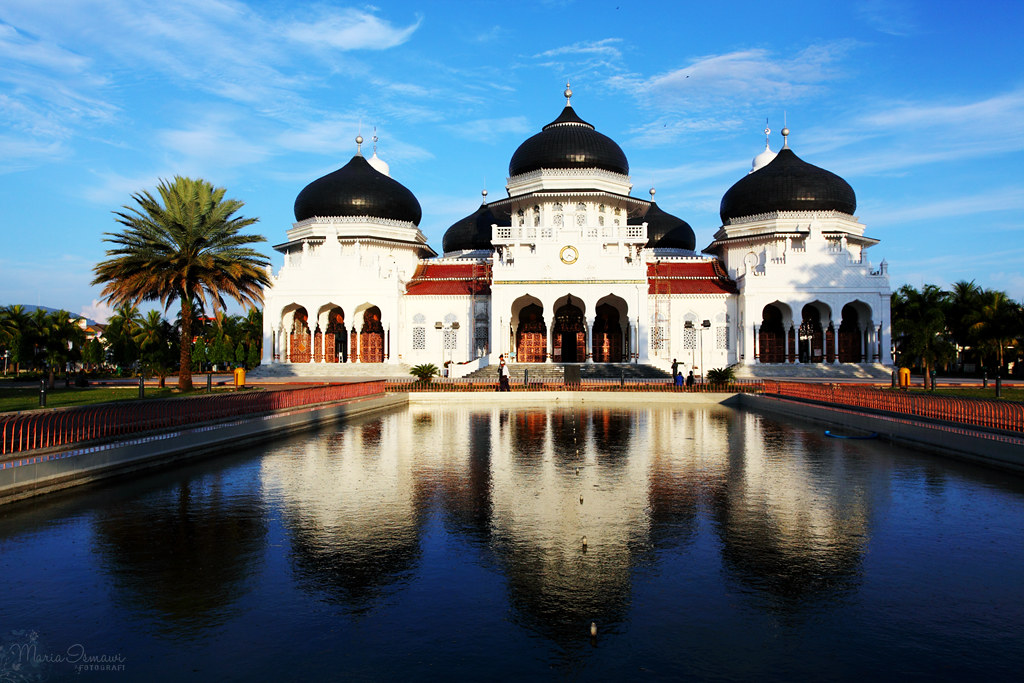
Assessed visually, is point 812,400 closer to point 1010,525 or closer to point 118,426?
point 1010,525

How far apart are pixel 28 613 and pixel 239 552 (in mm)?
1878

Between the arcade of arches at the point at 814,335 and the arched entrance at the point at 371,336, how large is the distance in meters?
25.1

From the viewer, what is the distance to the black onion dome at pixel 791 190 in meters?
49.1

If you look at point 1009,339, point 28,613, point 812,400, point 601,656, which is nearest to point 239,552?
point 28,613

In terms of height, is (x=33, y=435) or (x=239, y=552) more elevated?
(x=33, y=435)

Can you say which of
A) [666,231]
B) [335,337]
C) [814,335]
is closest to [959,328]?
[814,335]

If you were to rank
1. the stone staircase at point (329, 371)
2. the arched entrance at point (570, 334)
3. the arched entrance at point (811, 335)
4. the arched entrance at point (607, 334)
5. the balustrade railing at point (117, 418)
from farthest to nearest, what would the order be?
the arched entrance at point (607, 334)
the arched entrance at point (570, 334)
the arched entrance at point (811, 335)
the stone staircase at point (329, 371)
the balustrade railing at point (117, 418)

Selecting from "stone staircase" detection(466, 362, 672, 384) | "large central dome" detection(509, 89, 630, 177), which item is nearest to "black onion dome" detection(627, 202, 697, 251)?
"large central dome" detection(509, 89, 630, 177)

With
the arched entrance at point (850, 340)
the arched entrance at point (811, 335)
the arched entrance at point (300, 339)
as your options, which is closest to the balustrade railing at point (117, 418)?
the arched entrance at point (300, 339)

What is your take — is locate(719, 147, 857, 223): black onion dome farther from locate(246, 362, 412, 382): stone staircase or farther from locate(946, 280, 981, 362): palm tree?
locate(246, 362, 412, 382): stone staircase

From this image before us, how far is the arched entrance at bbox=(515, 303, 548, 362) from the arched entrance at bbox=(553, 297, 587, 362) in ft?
3.10

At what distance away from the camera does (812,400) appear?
22.6 meters

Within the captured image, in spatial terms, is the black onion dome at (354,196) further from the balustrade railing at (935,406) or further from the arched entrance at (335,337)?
the balustrade railing at (935,406)

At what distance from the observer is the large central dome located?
158ft
